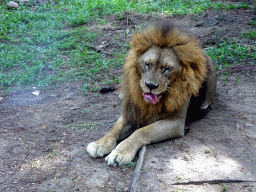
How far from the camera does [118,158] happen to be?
Answer: 10.4ft

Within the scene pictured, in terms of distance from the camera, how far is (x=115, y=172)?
120 inches

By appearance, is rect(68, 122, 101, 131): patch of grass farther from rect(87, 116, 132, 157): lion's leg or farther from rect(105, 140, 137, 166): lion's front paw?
rect(105, 140, 137, 166): lion's front paw

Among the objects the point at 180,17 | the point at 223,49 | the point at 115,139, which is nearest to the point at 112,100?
the point at 115,139

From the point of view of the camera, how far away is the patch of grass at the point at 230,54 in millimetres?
5820

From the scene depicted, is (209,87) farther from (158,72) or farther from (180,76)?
(158,72)

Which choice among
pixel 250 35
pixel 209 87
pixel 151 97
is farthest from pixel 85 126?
pixel 250 35

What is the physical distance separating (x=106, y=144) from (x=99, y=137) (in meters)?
0.38

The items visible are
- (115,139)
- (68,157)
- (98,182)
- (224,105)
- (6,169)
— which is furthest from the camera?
(224,105)

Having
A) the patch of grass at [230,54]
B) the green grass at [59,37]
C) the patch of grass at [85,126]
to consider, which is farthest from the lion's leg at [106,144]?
the patch of grass at [230,54]

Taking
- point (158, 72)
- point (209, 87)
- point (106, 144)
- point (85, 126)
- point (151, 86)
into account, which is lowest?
point (85, 126)

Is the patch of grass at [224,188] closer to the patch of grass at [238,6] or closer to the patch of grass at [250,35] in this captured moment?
the patch of grass at [250,35]

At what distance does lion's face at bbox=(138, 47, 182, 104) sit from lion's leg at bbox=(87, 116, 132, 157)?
55cm

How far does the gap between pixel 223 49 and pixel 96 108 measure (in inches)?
117

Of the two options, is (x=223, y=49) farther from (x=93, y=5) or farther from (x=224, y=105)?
(x=93, y=5)
